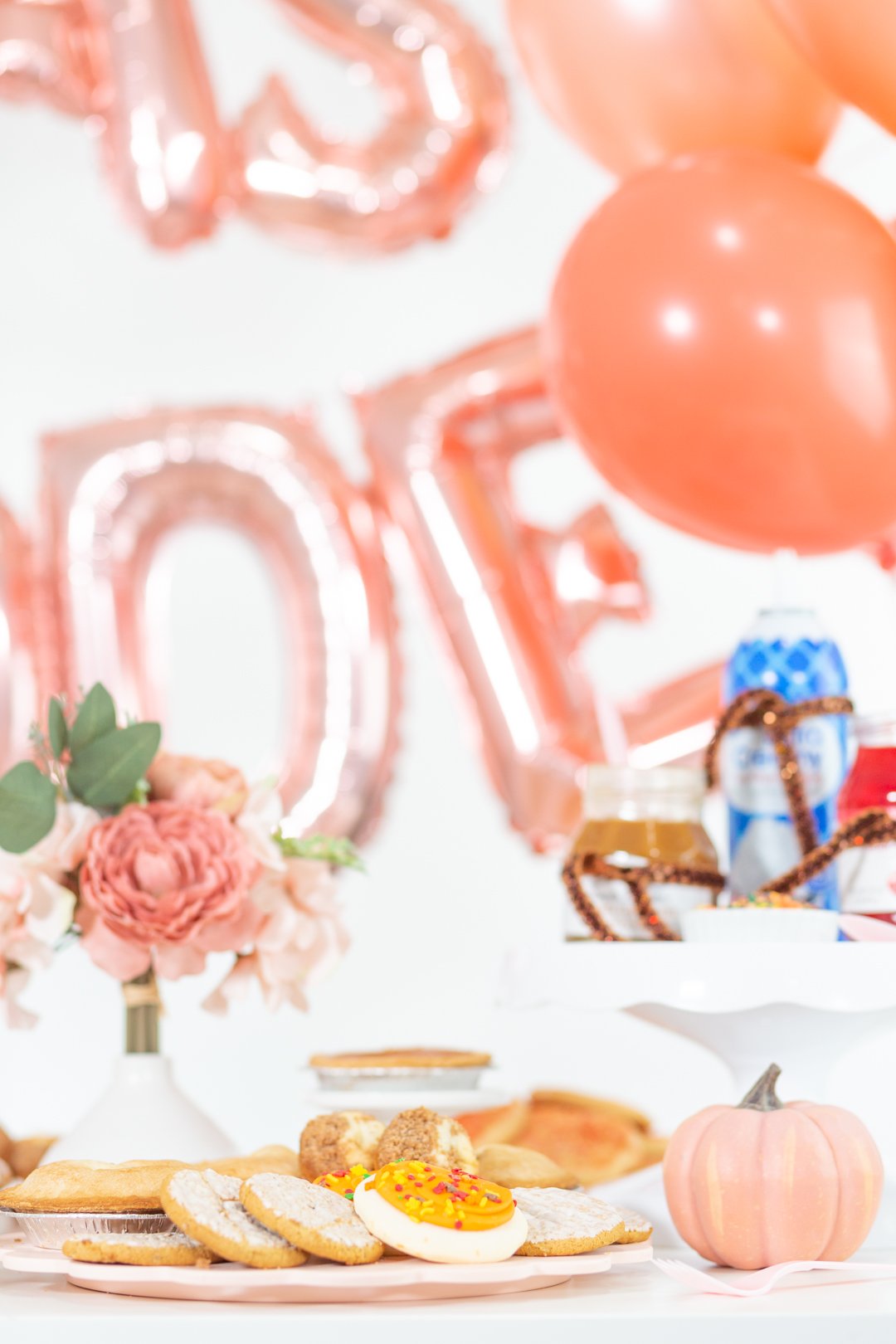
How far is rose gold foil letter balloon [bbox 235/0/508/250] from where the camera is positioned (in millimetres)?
1969

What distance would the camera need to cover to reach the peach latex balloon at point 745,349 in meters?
1.25

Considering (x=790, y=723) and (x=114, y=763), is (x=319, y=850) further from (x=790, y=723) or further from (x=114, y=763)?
(x=790, y=723)

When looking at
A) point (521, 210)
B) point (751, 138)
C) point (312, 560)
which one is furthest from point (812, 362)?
point (521, 210)

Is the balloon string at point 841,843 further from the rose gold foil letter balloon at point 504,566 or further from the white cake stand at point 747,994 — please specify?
the rose gold foil letter balloon at point 504,566

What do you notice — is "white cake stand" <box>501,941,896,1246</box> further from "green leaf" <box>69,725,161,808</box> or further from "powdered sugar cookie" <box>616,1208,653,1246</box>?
"green leaf" <box>69,725,161,808</box>

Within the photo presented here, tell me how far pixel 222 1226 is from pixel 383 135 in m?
1.55

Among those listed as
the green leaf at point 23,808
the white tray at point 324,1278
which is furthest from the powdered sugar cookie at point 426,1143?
the green leaf at point 23,808

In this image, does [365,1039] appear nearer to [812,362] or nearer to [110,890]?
[110,890]

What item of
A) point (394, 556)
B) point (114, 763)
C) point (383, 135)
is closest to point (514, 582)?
point (394, 556)

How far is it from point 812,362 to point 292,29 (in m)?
1.20

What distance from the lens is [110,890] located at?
1087mm

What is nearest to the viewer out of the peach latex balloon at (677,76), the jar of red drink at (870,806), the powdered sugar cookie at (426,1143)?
the powdered sugar cookie at (426,1143)

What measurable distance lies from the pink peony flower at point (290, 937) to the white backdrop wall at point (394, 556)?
73cm

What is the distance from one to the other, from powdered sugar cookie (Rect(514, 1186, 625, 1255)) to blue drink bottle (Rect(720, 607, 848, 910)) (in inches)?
12.0
